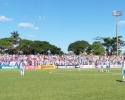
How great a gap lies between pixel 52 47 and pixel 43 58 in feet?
257

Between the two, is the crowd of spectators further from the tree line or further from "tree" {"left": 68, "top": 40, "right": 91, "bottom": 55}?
"tree" {"left": 68, "top": 40, "right": 91, "bottom": 55}

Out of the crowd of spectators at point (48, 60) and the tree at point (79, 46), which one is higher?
the tree at point (79, 46)

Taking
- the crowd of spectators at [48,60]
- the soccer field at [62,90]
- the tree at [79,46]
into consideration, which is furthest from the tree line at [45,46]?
the soccer field at [62,90]

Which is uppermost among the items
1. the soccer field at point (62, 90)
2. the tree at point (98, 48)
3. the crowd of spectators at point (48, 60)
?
the tree at point (98, 48)

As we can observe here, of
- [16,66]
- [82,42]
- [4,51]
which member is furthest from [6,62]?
[82,42]

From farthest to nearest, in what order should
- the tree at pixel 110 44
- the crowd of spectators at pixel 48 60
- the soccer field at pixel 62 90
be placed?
the tree at pixel 110 44
the crowd of spectators at pixel 48 60
the soccer field at pixel 62 90

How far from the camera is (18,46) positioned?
12375 cm

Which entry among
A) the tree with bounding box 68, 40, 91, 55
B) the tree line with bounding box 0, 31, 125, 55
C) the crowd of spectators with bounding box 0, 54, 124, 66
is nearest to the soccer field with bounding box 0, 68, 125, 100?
the crowd of spectators with bounding box 0, 54, 124, 66

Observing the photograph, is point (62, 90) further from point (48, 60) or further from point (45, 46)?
point (45, 46)

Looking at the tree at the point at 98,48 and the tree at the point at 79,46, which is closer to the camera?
the tree at the point at 98,48

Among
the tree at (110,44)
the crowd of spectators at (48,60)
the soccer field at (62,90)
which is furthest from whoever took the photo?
the tree at (110,44)

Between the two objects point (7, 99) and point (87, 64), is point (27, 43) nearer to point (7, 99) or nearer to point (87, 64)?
point (87, 64)

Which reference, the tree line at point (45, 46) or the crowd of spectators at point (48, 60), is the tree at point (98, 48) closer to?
the tree line at point (45, 46)

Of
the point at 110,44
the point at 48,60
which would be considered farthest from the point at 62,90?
the point at 110,44
